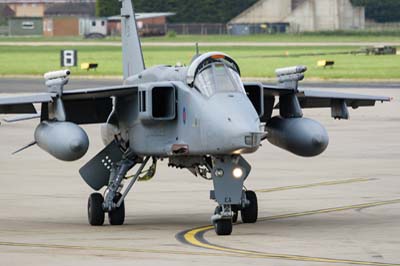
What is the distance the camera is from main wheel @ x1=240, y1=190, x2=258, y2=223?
2417cm

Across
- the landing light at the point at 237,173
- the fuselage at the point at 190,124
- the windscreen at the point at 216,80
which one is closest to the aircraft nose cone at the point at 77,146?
the fuselage at the point at 190,124

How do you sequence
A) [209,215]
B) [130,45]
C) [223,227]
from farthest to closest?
1. [130,45]
2. [209,215]
3. [223,227]

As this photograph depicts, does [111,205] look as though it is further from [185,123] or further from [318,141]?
[318,141]

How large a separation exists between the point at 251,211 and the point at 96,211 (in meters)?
2.74

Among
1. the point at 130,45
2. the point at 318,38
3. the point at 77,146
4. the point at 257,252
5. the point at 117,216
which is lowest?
the point at 318,38

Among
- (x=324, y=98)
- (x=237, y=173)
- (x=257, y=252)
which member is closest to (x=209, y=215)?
(x=324, y=98)

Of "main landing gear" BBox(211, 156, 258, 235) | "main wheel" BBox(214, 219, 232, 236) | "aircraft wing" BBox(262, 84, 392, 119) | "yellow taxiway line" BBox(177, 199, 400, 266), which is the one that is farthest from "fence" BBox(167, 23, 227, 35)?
"main wheel" BBox(214, 219, 232, 236)

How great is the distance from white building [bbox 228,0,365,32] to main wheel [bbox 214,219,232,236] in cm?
12959

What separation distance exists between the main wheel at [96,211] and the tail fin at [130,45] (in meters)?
3.55

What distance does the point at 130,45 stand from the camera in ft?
90.0

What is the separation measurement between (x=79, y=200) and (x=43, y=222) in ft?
13.5

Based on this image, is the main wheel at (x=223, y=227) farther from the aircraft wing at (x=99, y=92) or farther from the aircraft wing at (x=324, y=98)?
the aircraft wing at (x=99, y=92)

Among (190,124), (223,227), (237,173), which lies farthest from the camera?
(190,124)

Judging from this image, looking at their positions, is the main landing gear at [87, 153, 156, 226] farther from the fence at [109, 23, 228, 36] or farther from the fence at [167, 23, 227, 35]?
the fence at [167, 23, 227, 35]
